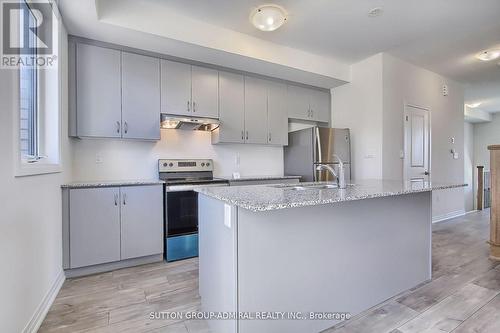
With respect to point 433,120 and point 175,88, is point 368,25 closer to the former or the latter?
point 175,88

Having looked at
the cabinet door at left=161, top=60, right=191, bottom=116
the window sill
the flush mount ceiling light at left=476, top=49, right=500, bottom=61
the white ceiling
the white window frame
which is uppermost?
the white ceiling

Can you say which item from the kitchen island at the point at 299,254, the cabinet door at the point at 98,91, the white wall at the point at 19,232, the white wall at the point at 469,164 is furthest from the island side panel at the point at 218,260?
the white wall at the point at 469,164

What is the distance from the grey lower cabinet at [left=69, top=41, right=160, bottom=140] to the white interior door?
3775mm

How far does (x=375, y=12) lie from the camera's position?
2.66 m

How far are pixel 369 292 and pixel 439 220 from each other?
3765mm

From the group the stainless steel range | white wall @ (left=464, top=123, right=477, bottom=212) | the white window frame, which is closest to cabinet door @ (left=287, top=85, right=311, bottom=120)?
the stainless steel range

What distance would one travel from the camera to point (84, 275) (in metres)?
2.51

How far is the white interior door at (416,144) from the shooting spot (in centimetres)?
406

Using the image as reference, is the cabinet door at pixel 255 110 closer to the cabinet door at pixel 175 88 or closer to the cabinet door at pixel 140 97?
the cabinet door at pixel 175 88

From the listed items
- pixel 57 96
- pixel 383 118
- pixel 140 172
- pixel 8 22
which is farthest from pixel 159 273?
pixel 383 118

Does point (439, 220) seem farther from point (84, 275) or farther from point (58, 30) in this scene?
point (58, 30)

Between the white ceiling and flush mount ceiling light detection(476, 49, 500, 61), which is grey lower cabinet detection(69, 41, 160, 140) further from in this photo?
flush mount ceiling light detection(476, 49, 500, 61)

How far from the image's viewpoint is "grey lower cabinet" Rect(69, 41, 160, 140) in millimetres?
2613

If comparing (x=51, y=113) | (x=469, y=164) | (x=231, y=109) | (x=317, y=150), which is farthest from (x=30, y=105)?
(x=469, y=164)
